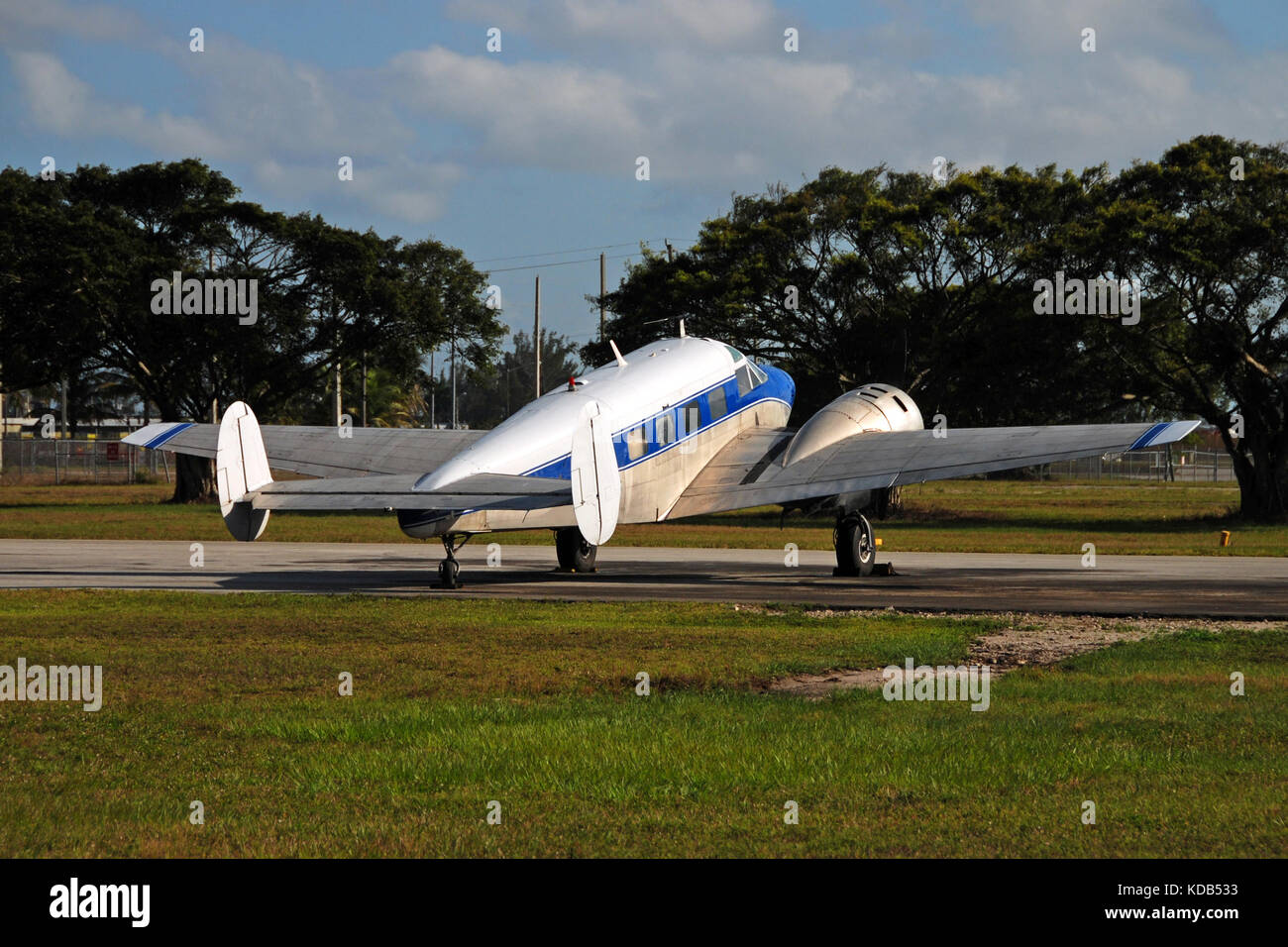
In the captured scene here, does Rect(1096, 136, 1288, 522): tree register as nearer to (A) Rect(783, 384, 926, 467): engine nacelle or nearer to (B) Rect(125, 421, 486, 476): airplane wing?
(A) Rect(783, 384, 926, 467): engine nacelle

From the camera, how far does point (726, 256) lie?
2253 inches

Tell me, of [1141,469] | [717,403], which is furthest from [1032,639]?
[1141,469]

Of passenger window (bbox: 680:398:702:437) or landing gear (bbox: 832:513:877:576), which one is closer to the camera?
landing gear (bbox: 832:513:877:576)

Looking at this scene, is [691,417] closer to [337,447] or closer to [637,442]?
[637,442]

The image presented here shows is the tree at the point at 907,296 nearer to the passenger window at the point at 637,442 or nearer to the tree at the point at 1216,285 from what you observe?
the tree at the point at 1216,285

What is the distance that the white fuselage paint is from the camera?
22.1m

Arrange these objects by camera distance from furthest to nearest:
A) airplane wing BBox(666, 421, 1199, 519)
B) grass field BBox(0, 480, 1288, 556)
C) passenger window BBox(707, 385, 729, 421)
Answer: grass field BBox(0, 480, 1288, 556) → passenger window BBox(707, 385, 729, 421) → airplane wing BBox(666, 421, 1199, 519)

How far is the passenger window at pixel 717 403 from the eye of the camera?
2749cm

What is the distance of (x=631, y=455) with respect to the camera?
80.5 ft

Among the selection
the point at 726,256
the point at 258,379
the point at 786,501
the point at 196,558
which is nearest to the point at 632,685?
the point at 786,501

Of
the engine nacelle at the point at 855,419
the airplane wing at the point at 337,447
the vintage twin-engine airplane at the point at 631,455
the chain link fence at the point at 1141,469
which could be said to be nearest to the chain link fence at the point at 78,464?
the airplane wing at the point at 337,447

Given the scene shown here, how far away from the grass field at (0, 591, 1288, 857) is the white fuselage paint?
5.61 meters

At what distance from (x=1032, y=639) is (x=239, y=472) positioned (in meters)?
12.5

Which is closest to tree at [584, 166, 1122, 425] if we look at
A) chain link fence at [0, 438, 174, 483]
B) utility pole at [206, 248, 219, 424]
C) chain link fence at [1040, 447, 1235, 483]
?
utility pole at [206, 248, 219, 424]
